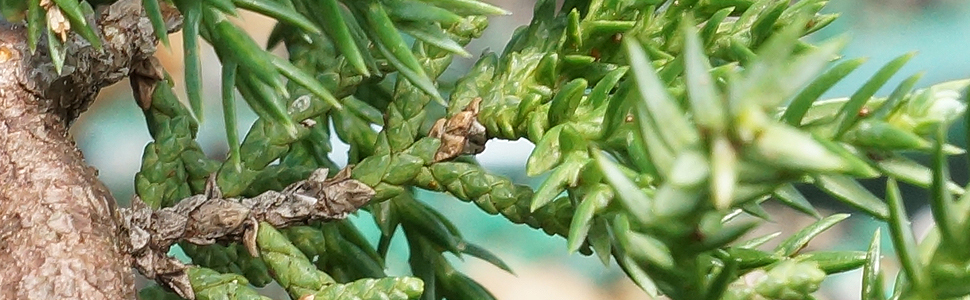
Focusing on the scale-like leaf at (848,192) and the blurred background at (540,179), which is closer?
the scale-like leaf at (848,192)

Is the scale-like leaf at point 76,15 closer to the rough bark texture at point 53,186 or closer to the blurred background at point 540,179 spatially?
the rough bark texture at point 53,186

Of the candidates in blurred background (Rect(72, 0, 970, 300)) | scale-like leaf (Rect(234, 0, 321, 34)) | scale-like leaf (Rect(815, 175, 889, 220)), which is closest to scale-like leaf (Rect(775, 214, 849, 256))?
scale-like leaf (Rect(815, 175, 889, 220))

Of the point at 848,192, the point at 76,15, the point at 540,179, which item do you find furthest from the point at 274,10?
the point at 540,179

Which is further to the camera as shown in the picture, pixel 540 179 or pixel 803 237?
pixel 540 179

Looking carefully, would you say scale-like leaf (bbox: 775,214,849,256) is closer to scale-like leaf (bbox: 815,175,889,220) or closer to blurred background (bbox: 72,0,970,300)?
scale-like leaf (bbox: 815,175,889,220)

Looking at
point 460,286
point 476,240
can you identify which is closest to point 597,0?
point 460,286

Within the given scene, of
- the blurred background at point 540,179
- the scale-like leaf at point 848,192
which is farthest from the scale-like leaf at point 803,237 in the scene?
the blurred background at point 540,179

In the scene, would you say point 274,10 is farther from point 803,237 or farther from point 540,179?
point 540,179
